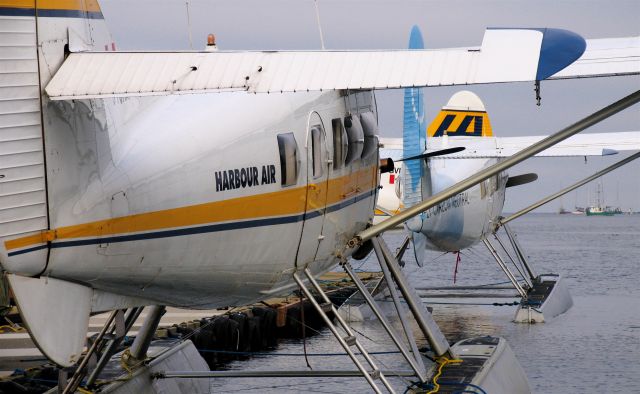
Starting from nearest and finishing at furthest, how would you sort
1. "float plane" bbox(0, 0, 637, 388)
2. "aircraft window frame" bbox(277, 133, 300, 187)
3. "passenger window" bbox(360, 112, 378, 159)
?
1. "float plane" bbox(0, 0, 637, 388)
2. "aircraft window frame" bbox(277, 133, 300, 187)
3. "passenger window" bbox(360, 112, 378, 159)

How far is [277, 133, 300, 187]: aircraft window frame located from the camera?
29.4ft

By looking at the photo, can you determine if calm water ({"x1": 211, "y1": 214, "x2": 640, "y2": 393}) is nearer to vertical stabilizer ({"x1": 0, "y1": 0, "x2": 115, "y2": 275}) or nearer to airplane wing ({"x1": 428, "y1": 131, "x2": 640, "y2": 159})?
airplane wing ({"x1": 428, "y1": 131, "x2": 640, "y2": 159})

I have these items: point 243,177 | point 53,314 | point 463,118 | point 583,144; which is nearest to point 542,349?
point 583,144

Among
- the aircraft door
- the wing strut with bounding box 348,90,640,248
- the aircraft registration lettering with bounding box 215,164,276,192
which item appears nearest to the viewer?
the aircraft registration lettering with bounding box 215,164,276,192

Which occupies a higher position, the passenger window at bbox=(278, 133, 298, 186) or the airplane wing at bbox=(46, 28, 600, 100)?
the airplane wing at bbox=(46, 28, 600, 100)

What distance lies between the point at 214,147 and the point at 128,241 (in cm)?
112

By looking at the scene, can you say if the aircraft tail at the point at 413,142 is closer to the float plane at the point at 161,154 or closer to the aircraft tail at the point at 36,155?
the float plane at the point at 161,154

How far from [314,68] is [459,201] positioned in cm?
1707

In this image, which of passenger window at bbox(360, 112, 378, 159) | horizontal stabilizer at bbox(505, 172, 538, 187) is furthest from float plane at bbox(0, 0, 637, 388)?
horizontal stabilizer at bbox(505, 172, 538, 187)

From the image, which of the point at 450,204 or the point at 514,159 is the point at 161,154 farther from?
the point at 450,204

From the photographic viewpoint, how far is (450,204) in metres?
23.1

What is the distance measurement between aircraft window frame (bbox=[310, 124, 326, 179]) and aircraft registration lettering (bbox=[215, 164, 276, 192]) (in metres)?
0.82

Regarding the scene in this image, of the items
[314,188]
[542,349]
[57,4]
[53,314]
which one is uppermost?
[57,4]

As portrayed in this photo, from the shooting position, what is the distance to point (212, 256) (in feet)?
27.2
